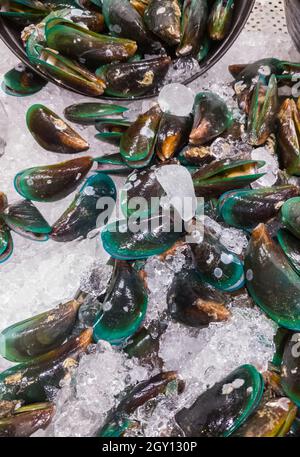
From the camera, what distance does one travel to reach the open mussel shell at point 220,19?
105 cm

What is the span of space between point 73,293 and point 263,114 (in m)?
0.53

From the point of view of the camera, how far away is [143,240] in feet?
2.81

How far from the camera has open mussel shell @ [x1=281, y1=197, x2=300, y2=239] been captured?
824 mm

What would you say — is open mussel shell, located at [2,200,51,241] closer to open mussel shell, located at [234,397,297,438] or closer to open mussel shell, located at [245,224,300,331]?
open mussel shell, located at [245,224,300,331]

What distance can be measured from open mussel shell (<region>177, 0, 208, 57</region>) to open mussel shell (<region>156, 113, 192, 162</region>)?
0.57 ft

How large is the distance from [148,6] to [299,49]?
0.38 m

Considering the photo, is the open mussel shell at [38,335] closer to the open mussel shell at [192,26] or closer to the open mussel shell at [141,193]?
the open mussel shell at [141,193]

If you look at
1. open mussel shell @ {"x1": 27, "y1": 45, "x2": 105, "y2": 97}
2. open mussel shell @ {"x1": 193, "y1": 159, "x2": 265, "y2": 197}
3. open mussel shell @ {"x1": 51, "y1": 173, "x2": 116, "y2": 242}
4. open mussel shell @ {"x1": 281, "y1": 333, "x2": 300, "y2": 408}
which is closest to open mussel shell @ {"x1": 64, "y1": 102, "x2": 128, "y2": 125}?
open mussel shell @ {"x1": 27, "y1": 45, "x2": 105, "y2": 97}

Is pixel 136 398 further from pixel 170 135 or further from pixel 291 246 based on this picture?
pixel 170 135

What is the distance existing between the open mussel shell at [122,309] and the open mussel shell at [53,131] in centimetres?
32

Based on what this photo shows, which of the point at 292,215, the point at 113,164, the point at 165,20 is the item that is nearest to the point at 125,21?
the point at 165,20

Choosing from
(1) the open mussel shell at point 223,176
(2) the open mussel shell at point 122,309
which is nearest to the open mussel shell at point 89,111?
(1) the open mussel shell at point 223,176
